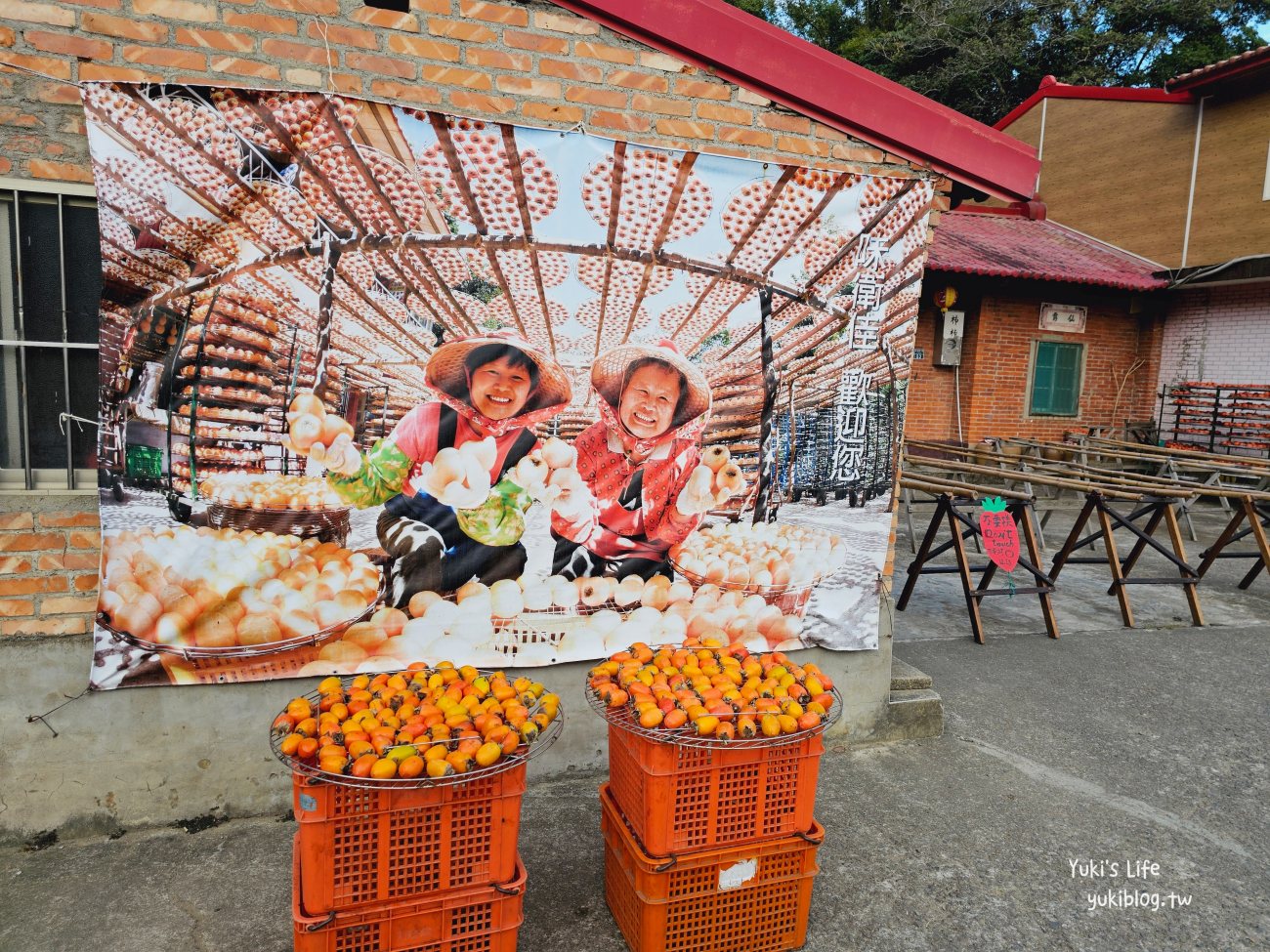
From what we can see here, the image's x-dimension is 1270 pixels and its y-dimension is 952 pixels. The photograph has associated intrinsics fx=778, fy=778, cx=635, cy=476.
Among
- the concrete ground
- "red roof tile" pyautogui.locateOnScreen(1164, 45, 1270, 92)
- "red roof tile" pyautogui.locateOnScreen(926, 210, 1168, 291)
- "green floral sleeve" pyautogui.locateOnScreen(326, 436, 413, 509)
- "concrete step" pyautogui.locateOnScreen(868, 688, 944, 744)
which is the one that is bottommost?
the concrete ground

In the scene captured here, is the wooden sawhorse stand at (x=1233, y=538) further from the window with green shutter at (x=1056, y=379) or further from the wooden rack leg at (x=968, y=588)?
the window with green shutter at (x=1056, y=379)

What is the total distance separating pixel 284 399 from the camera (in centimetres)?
332

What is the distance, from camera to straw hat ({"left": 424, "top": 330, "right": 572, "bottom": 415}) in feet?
11.5

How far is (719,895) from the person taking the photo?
2768 millimetres

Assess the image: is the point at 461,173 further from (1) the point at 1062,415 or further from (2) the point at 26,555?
(1) the point at 1062,415

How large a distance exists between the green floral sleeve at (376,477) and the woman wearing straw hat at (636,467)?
0.73 metres

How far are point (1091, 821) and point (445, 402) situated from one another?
3656 mm

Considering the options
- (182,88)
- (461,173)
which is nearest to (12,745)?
(182,88)

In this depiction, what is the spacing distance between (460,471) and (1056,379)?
13151 mm

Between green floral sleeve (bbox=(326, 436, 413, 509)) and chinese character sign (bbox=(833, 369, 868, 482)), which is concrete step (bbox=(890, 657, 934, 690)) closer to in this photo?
chinese character sign (bbox=(833, 369, 868, 482))

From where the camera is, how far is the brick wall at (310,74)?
9.75 ft

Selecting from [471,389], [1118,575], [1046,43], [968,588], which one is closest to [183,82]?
[471,389]

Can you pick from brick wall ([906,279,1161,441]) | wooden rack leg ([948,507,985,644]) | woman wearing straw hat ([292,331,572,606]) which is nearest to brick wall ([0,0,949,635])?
woman wearing straw hat ([292,331,572,606])

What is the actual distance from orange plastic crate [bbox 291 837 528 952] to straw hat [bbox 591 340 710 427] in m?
2.10
